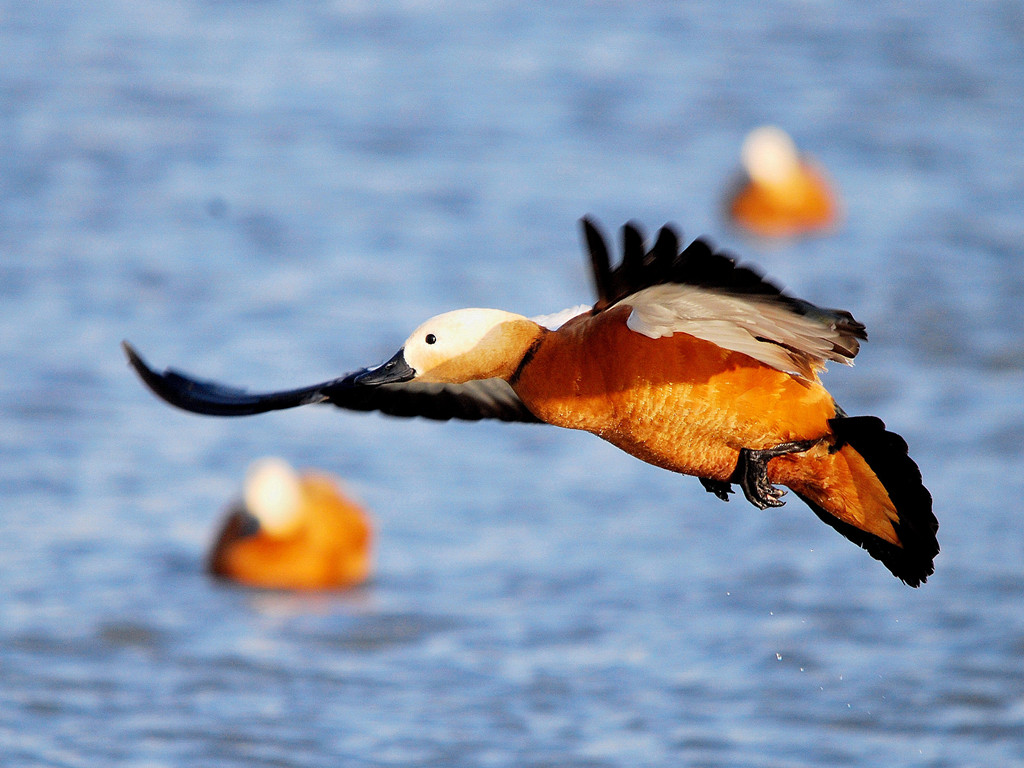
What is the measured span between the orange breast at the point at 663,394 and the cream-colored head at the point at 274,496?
3693mm

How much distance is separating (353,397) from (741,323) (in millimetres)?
1301

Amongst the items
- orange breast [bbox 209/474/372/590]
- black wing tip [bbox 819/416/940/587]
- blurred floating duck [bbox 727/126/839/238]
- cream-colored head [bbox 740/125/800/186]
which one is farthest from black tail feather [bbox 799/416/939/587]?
cream-colored head [bbox 740/125/800/186]

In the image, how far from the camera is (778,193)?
12.1 metres

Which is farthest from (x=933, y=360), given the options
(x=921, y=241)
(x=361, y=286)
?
(x=361, y=286)

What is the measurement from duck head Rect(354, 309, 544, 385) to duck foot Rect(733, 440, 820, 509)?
24.4 inches

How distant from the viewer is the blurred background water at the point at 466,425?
5883mm

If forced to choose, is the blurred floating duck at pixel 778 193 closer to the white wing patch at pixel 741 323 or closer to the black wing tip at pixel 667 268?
the white wing patch at pixel 741 323

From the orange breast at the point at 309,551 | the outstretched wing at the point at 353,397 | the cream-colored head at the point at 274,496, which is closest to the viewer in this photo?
the outstretched wing at the point at 353,397

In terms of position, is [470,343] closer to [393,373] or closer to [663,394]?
[393,373]

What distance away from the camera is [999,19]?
16.0 metres

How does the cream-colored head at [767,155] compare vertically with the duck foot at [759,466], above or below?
above

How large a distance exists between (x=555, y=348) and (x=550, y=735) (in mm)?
2141

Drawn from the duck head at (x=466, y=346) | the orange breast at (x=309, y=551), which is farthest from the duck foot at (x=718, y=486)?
the orange breast at (x=309, y=551)

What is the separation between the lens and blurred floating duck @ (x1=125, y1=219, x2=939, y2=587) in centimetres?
368
